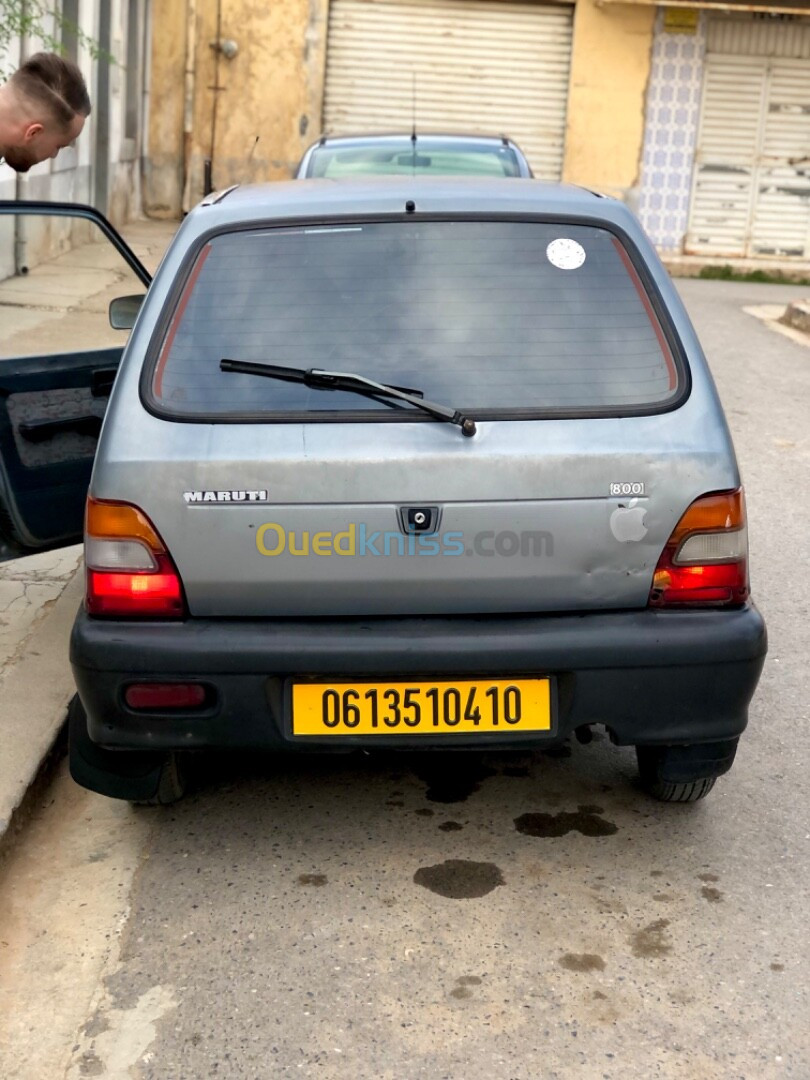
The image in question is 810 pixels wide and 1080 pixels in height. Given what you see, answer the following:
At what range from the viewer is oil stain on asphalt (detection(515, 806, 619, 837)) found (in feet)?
12.6

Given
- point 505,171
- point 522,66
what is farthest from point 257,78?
point 505,171

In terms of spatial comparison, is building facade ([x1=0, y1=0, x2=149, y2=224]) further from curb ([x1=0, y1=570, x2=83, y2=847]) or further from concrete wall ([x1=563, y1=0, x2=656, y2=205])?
curb ([x1=0, y1=570, x2=83, y2=847])

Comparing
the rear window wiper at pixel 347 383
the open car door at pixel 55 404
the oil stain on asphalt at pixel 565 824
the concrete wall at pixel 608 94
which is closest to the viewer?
the rear window wiper at pixel 347 383

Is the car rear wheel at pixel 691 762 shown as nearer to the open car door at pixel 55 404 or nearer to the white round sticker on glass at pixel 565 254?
the white round sticker on glass at pixel 565 254

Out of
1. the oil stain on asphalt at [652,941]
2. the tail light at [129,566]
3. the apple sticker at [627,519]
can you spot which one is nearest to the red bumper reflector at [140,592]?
the tail light at [129,566]

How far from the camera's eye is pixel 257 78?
817 inches

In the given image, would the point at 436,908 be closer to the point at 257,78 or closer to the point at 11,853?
the point at 11,853

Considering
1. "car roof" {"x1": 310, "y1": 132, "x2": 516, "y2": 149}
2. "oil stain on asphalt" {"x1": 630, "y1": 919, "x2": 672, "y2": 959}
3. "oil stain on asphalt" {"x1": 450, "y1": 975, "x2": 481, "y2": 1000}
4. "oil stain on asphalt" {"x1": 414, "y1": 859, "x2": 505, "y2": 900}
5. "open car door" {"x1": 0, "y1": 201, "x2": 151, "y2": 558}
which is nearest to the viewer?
"oil stain on asphalt" {"x1": 450, "y1": 975, "x2": 481, "y2": 1000}

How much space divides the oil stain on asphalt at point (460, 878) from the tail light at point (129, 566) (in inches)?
34.6

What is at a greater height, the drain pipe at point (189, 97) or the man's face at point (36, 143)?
the man's face at point (36, 143)

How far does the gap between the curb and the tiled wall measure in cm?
1737

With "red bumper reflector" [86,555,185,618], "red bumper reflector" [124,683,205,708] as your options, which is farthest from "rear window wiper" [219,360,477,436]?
"red bumper reflector" [124,683,205,708]

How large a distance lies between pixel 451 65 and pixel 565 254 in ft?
60.2

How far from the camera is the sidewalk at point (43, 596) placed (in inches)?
165
